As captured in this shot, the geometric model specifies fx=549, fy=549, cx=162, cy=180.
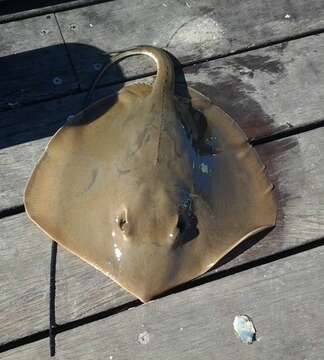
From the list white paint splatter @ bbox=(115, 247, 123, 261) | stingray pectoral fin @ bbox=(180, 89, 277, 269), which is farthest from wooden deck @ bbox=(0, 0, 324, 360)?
white paint splatter @ bbox=(115, 247, 123, 261)

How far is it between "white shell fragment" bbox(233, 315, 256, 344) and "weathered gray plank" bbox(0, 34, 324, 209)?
986 millimetres

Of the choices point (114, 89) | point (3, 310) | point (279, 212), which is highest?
point (114, 89)

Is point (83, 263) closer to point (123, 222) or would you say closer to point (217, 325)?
point (123, 222)

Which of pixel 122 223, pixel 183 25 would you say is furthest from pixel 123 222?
pixel 183 25

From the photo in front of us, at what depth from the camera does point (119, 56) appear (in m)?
3.07

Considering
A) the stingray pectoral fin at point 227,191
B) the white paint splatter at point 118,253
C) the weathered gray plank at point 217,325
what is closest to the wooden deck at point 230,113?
the weathered gray plank at point 217,325

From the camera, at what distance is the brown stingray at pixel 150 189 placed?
2.13m

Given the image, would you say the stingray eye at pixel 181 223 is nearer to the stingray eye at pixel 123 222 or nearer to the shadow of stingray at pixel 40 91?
the stingray eye at pixel 123 222

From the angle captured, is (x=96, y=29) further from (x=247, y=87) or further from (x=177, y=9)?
(x=247, y=87)

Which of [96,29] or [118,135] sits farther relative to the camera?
[96,29]

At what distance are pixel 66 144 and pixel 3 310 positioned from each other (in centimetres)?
78

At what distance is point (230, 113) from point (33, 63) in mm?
1119

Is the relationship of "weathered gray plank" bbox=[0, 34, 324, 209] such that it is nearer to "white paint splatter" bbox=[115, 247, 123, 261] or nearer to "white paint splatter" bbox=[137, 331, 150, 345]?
"white paint splatter" bbox=[115, 247, 123, 261]

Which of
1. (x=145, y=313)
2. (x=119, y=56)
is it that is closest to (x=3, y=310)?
(x=145, y=313)
